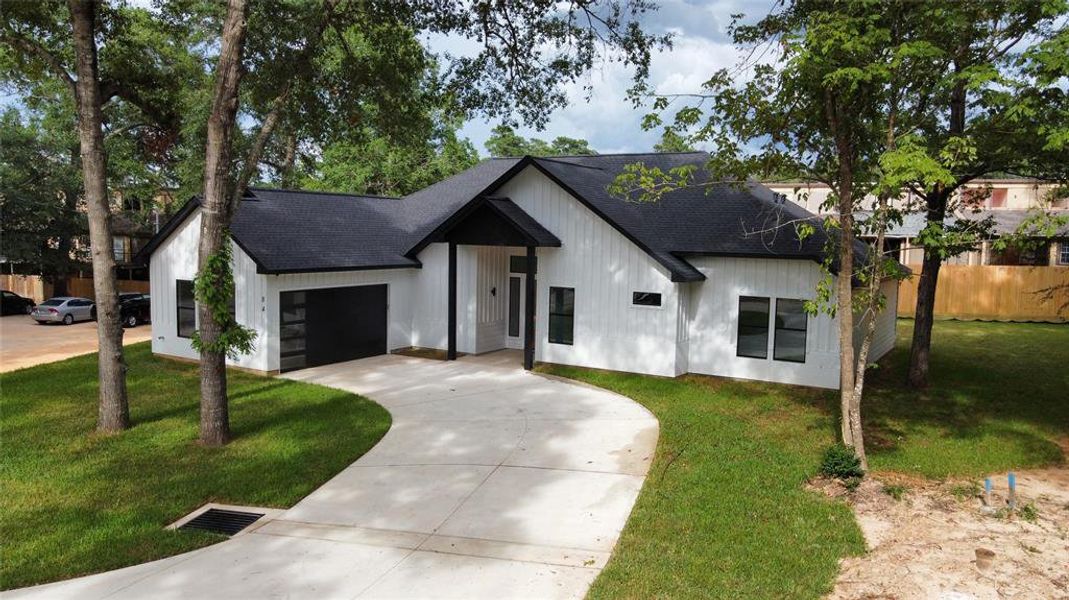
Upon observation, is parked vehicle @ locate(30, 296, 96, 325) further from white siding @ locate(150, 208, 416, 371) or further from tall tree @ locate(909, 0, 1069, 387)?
tall tree @ locate(909, 0, 1069, 387)

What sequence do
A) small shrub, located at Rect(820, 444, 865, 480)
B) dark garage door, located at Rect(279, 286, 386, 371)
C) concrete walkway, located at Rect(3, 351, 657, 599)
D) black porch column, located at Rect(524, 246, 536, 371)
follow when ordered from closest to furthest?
concrete walkway, located at Rect(3, 351, 657, 599) → small shrub, located at Rect(820, 444, 865, 480) → dark garage door, located at Rect(279, 286, 386, 371) → black porch column, located at Rect(524, 246, 536, 371)

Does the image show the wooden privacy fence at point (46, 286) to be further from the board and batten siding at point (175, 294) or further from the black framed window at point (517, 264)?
the black framed window at point (517, 264)

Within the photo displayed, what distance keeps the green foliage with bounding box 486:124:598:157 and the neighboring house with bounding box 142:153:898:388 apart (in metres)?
24.3

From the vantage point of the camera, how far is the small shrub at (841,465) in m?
8.88

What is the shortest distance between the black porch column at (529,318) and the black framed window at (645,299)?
2390 millimetres

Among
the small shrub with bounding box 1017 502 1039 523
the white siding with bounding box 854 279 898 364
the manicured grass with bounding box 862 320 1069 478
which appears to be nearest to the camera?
the small shrub with bounding box 1017 502 1039 523

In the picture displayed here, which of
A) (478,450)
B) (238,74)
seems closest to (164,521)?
(478,450)

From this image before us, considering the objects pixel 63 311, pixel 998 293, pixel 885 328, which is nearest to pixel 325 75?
pixel 885 328

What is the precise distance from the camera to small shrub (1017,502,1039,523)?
7.79m

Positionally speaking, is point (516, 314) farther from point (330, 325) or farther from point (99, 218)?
point (99, 218)

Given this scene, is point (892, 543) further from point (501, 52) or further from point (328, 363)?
point (328, 363)

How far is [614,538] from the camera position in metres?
7.38

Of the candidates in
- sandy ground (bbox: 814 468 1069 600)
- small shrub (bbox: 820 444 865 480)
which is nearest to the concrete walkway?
small shrub (bbox: 820 444 865 480)

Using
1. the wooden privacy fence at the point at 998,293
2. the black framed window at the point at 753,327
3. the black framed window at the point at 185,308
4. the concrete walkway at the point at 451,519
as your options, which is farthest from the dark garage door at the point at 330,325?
the wooden privacy fence at the point at 998,293
